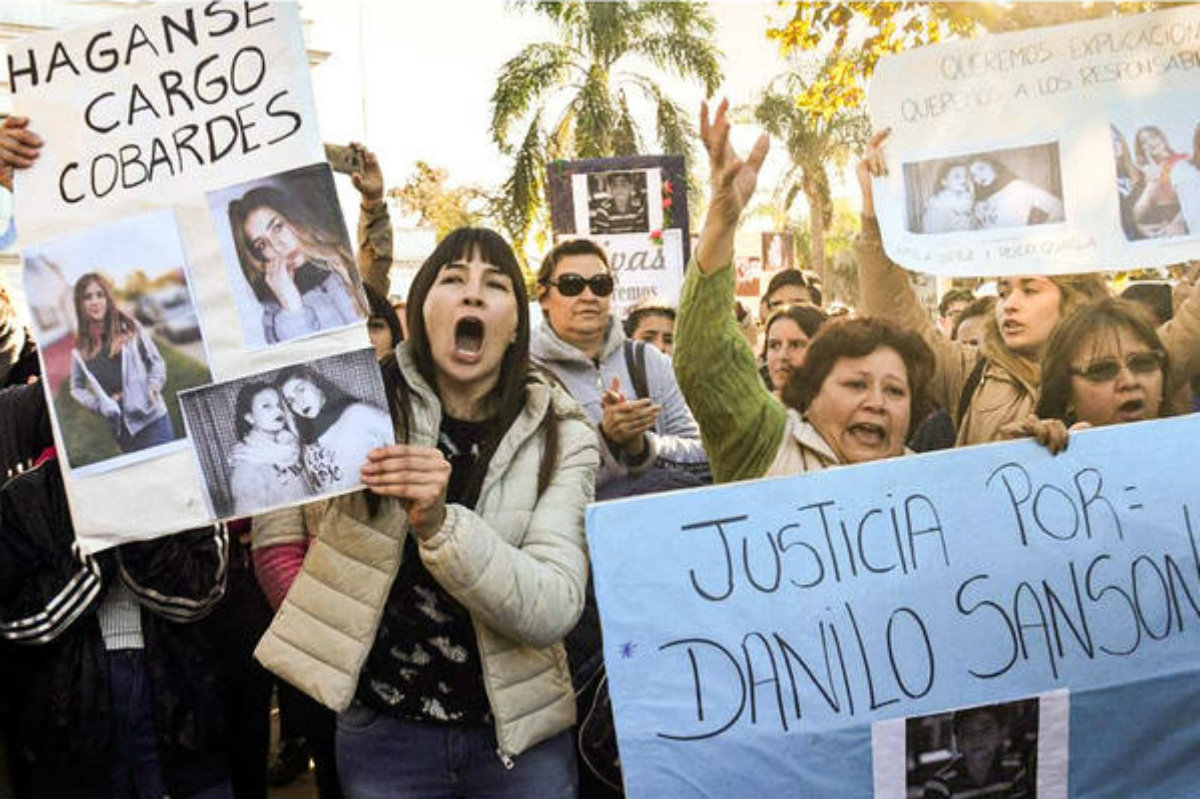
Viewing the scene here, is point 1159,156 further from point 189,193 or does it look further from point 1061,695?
point 189,193

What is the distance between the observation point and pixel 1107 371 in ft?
10.0

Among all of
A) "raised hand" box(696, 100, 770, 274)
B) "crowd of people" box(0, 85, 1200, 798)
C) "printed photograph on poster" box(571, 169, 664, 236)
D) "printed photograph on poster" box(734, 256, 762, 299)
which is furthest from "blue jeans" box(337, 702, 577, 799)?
"printed photograph on poster" box(734, 256, 762, 299)

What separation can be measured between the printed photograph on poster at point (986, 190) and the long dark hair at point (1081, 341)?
0.83 feet

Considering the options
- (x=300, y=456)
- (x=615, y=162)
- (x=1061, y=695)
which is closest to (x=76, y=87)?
(x=300, y=456)

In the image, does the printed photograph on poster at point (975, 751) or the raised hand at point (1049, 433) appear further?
the raised hand at point (1049, 433)

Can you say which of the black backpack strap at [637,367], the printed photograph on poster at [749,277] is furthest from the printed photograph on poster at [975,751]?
the printed photograph on poster at [749,277]

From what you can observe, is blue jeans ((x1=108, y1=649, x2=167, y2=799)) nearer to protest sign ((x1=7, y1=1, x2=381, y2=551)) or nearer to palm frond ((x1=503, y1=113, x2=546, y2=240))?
protest sign ((x1=7, y1=1, x2=381, y2=551))

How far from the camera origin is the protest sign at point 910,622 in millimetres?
2398

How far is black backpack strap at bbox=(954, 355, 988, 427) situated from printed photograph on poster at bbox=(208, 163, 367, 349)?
189 cm

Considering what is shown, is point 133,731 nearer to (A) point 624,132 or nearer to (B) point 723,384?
(B) point 723,384

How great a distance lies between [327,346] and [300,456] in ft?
0.66

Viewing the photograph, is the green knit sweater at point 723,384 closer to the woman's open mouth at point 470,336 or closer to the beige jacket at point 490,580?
the beige jacket at point 490,580

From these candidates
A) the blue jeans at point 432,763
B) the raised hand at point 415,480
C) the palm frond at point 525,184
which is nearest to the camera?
the raised hand at point 415,480

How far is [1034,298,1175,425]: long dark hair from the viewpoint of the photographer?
307 centimetres
